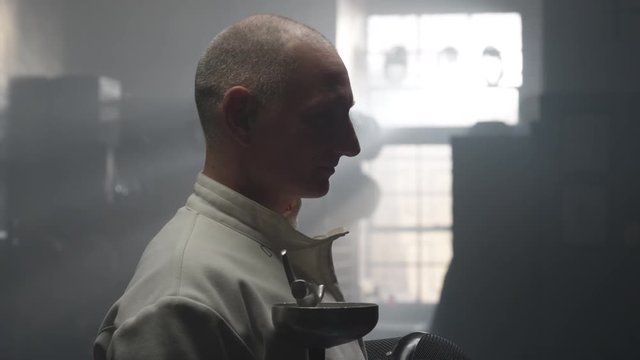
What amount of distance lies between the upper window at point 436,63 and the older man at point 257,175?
4.50ft

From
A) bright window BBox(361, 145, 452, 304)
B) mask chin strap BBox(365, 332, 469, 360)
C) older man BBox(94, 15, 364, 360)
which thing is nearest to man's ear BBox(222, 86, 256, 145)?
older man BBox(94, 15, 364, 360)

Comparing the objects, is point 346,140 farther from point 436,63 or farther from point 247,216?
point 436,63

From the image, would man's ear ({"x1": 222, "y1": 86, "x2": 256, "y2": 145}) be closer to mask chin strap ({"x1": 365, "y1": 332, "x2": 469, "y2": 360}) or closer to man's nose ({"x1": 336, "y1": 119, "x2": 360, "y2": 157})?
man's nose ({"x1": 336, "y1": 119, "x2": 360, "y2": 157})

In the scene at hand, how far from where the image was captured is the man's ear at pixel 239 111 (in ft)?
2.61

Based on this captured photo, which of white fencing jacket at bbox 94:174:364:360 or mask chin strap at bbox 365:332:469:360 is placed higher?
white fencing jacket at bbox 94:174:364:360

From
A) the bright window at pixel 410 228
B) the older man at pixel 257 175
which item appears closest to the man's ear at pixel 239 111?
the older man at pixel 257 175

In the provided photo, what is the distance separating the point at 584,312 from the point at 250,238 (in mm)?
1547

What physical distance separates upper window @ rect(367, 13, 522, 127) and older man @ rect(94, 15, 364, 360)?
1371 mm

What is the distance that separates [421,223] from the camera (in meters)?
2.18

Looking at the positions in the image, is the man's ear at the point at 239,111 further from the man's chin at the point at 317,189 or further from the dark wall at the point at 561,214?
the dark wall at the point at 561,214

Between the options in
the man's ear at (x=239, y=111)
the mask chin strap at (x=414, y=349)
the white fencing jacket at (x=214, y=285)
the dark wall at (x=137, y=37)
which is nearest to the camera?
the white fencing jacket at (x=214, y=285)

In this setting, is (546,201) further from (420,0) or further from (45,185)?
(45,185)

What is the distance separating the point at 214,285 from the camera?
28.3 inches

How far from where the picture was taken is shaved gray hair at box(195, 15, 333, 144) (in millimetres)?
799
